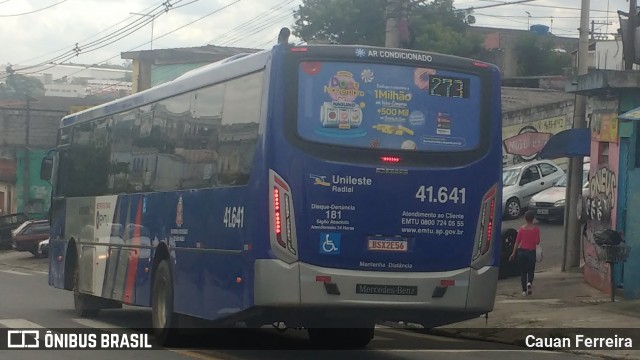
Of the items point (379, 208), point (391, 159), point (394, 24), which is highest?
point (394, 24)

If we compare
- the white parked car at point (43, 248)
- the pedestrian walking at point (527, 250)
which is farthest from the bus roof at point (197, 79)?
the white parked car at point (43, 248)

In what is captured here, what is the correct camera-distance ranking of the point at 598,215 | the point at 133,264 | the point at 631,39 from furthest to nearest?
the point at 598,215, the point at 631,39, the point at 133,264

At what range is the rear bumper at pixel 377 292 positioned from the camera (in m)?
11.1

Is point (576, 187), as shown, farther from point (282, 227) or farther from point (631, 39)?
point (282, 227)

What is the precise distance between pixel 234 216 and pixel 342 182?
128 cm

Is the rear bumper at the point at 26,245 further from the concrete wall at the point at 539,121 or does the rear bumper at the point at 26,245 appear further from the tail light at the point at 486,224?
the tail light at the point at 486,224

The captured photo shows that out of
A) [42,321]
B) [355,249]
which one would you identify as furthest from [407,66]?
[42,321]

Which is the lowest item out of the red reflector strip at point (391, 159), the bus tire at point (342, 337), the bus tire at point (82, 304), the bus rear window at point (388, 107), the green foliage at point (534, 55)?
the bus tire at point (82, 304)

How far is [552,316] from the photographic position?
18.0m

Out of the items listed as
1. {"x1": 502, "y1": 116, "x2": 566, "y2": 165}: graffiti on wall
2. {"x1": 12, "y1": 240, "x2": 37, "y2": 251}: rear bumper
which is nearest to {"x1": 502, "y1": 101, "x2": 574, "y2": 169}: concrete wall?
{"x1": 502, "y1": 116, "x2": 566, "y2": 165}: graffiti on wall

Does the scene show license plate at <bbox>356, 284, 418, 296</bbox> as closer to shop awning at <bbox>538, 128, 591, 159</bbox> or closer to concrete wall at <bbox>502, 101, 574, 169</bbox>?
shop awning at <bbox>538, 128, 591, 159</bbox>

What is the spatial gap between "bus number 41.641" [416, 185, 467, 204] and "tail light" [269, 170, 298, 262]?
1380 millimetres

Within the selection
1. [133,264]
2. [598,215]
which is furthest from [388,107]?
[598,215]

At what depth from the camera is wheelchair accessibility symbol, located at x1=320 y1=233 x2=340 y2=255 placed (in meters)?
11.2
